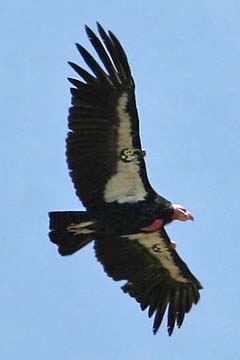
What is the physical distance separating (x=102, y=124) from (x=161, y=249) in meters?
3.37

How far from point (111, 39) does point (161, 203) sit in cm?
345

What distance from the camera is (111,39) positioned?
33.5 meters

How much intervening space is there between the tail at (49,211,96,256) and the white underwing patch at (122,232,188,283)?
185 centimetres

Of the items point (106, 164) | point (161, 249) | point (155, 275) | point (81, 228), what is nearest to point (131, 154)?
point (106, 164)

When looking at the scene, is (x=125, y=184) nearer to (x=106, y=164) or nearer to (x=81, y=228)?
(x=106, y=164)

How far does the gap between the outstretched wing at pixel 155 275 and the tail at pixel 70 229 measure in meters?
1.62

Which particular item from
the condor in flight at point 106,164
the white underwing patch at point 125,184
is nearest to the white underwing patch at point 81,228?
the condor in flight at point 106,164

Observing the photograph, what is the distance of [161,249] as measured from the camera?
36.1m

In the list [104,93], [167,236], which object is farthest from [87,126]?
[167,236]

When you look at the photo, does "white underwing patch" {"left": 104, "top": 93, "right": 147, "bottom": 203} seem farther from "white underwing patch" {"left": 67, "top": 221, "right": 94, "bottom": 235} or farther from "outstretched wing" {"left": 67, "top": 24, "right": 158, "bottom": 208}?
"white underwing patch" {"left": 67, "top": 221, "right": 94, "bottom": 235}

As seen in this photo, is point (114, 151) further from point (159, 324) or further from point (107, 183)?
point (159, 324)

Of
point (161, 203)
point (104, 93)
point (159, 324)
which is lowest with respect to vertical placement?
point (159, 324)

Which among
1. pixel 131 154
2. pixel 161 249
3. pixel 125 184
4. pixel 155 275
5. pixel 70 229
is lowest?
pixel 155 275

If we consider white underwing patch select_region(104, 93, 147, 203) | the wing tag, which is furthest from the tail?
the wing tag
